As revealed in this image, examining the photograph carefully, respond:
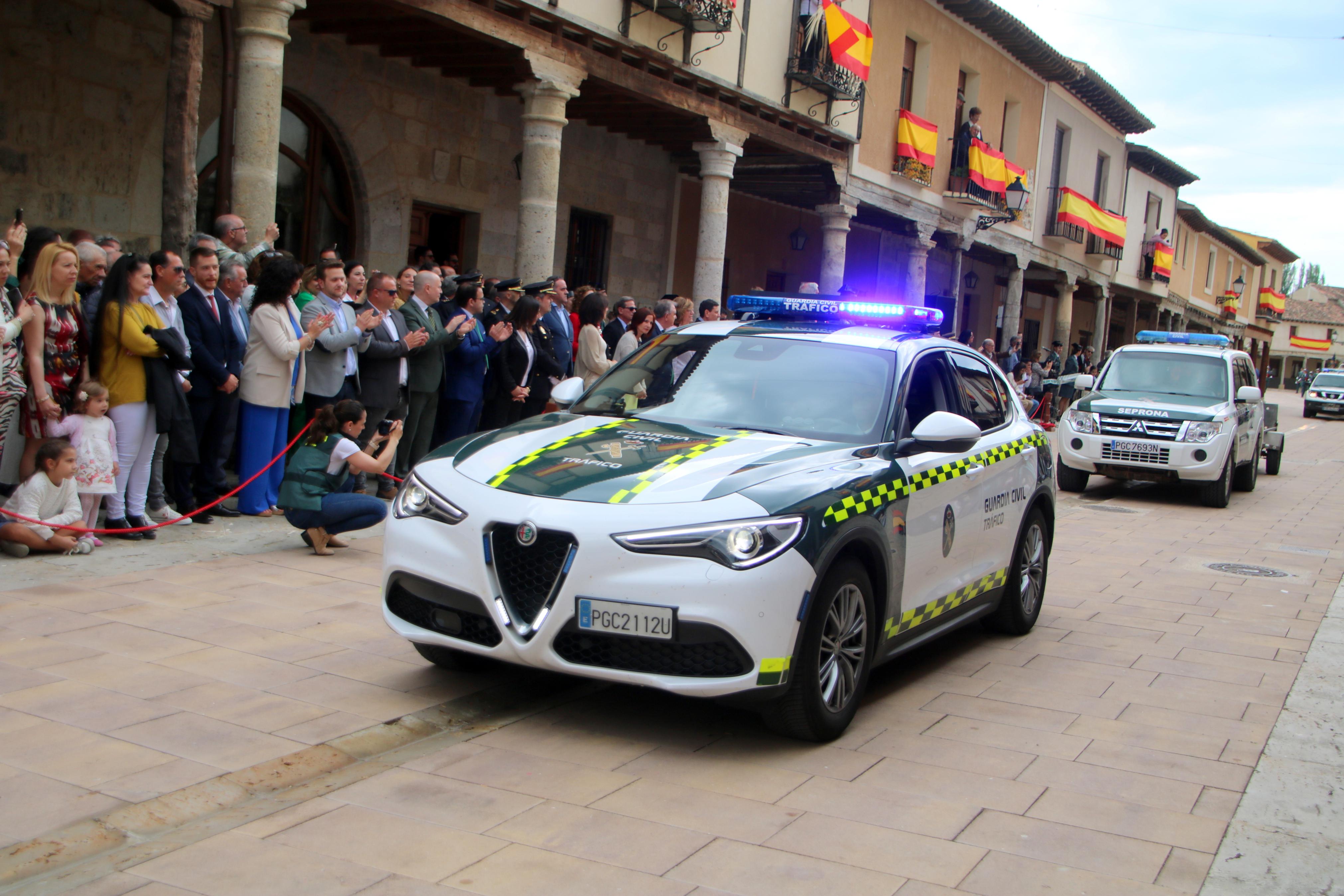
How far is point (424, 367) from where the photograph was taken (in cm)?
976

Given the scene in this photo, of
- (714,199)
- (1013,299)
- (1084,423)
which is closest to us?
(1084,423)

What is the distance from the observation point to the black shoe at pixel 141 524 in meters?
7.56

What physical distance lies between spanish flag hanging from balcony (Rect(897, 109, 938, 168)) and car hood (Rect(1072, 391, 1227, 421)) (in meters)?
9.06

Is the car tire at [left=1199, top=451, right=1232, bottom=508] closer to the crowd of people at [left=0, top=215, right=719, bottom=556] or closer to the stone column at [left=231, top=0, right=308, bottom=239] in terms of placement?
the crowd of people at [left=0, top=215, right=719, bottom=556]

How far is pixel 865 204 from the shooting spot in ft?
73.6

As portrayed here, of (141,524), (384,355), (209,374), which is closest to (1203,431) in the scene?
(384,355)

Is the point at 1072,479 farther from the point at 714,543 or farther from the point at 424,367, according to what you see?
the point at 714,543

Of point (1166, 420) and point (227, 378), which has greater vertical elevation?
point (1166, 420)

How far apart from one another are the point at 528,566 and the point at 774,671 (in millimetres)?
993

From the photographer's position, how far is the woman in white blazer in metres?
8.34

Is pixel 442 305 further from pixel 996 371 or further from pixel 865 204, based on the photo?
pixel 865 204

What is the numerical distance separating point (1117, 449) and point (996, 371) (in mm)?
7763

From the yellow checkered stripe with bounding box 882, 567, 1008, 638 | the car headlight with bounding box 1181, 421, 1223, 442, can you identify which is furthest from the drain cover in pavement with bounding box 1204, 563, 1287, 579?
the yellow checkered stripe with bounding box 882, 567, 1008, 638

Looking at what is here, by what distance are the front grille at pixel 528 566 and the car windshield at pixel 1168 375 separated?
39.4 feet
